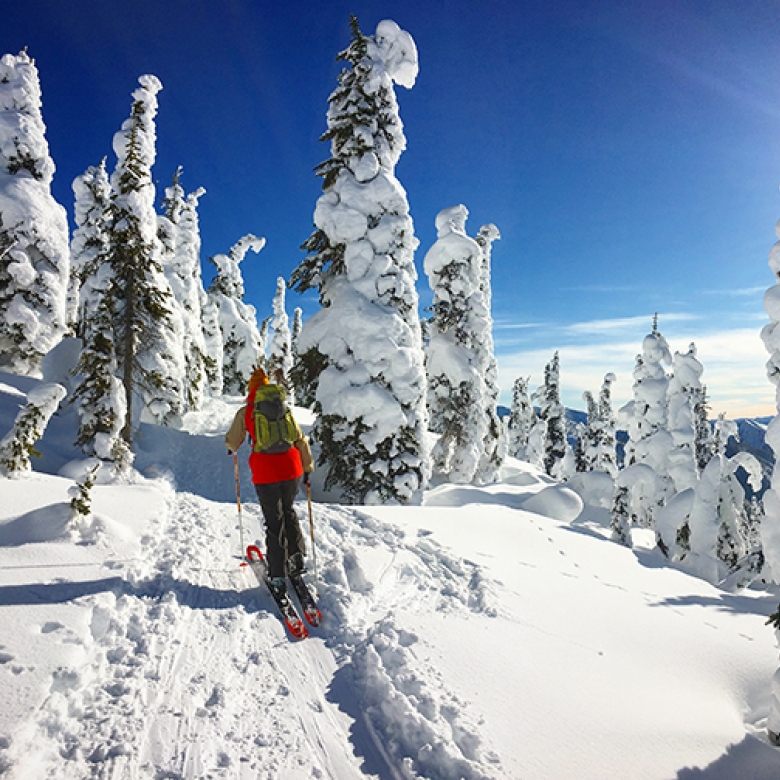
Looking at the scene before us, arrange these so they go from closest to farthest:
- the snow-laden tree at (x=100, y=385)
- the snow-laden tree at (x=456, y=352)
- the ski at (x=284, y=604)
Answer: the ski at (x=284, y=604)
the snow-laden tree at (x=100, y=385)
the snow-laden tree at (x=456, y=352)

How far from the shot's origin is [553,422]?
43375 millimetres

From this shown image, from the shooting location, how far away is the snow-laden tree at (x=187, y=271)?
24641mm

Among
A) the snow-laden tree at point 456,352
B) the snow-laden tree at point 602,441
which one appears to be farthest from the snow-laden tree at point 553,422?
the snow-laden tree at point 456,352

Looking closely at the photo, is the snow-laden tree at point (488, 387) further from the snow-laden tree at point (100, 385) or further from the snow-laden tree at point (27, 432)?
the snow-laden tree at point (27, 432)

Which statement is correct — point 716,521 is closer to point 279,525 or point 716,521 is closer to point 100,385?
point 279,525

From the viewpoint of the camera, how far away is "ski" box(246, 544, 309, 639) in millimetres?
4641

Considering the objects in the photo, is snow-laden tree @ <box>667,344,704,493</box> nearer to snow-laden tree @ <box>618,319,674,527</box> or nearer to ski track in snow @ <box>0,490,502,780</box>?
snow-laden tree @ <box>618,319,674,527</box>

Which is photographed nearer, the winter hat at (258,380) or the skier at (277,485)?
the skier at (277,485)

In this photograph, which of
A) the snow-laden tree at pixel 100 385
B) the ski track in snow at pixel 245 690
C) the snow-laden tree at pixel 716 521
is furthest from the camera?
the snow-laden tree at pixel 716 521

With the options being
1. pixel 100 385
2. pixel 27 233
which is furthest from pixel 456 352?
pixel 27 233

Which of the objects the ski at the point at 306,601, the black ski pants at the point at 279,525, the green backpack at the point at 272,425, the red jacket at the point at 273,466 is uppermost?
the green backpack at the point at 272,425

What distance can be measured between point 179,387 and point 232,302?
21.3m

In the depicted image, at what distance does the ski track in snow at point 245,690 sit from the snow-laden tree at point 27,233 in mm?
16315

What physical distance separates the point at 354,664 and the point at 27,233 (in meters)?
20.4
